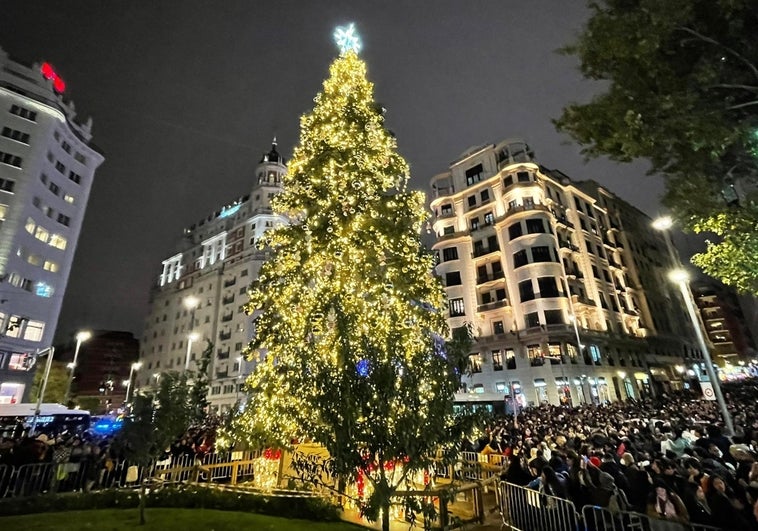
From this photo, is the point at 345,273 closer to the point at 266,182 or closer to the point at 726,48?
the point at 726,48

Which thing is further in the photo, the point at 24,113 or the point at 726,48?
the point at 24,113

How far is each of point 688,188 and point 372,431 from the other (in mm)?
14056

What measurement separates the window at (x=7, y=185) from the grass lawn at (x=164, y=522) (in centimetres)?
4558

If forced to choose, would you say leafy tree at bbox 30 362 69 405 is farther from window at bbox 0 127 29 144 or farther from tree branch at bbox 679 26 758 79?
tree branch at bbox 679 26 758 79

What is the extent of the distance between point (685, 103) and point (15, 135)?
59.2m

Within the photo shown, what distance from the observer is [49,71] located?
46469 millimetres

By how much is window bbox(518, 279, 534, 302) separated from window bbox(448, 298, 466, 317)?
7668mm

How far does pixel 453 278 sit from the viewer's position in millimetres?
49688

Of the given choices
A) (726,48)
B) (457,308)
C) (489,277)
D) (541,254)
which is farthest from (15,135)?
(541,254)

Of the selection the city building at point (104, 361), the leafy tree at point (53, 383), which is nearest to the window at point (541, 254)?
the leafy tree at point (53, 383)

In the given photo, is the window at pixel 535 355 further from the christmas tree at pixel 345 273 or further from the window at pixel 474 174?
the christmas tree at pixel 345 273

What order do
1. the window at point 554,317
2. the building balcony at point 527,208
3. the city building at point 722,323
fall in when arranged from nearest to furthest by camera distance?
the window at point 554,317 < the building balcony at point 527,208 < the city building at point 722,323

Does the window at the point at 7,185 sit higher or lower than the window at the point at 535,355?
higher

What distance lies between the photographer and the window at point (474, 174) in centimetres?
5231
